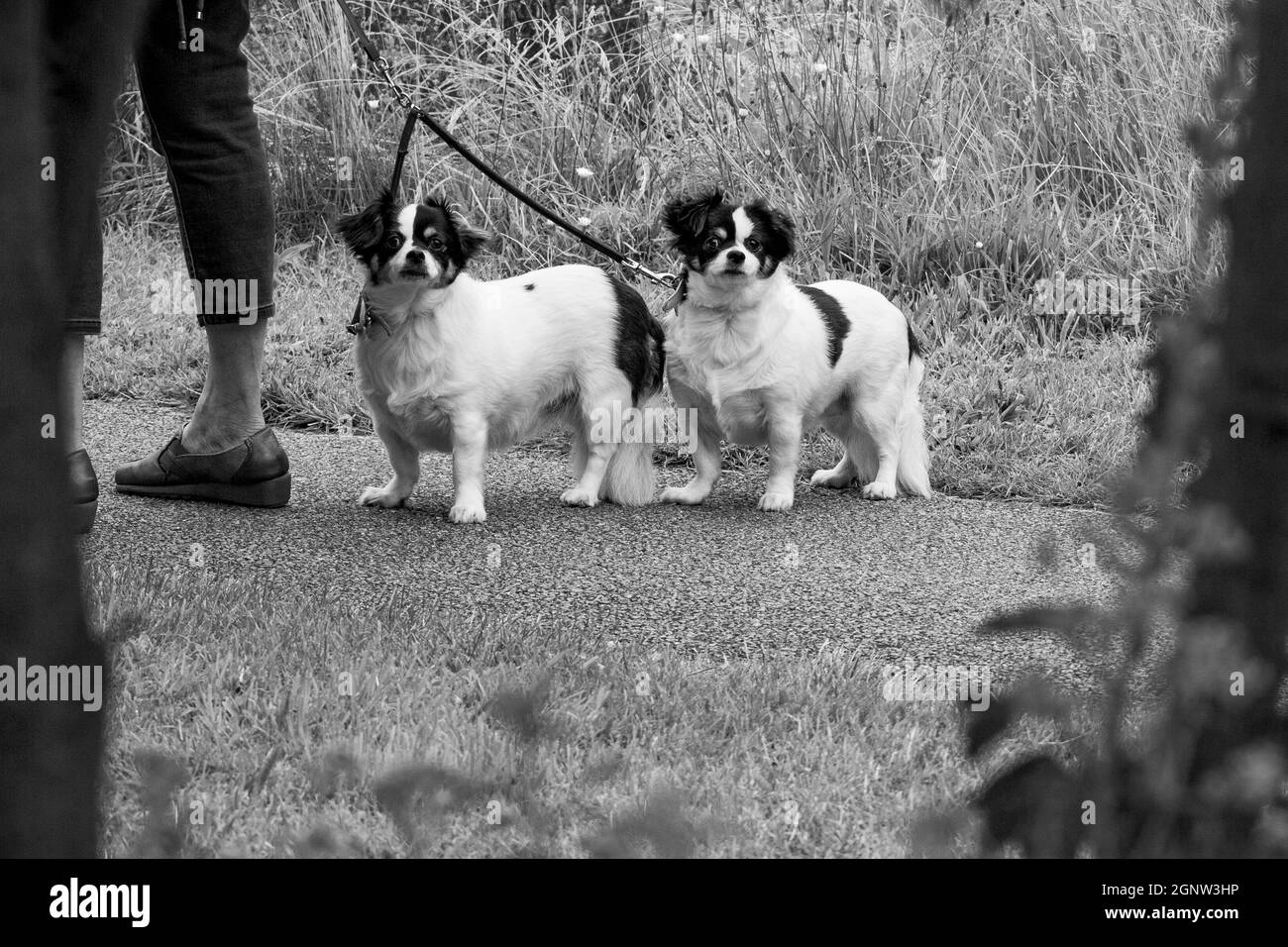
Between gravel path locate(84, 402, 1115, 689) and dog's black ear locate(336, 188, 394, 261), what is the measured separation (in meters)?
0.77

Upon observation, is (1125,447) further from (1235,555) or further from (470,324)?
(1235,555)

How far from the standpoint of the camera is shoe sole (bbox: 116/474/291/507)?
13.7 ft

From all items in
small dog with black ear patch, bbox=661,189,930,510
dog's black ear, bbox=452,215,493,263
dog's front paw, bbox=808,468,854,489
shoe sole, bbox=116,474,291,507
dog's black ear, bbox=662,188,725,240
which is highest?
dog's black ear, bbox=662,188,725,240

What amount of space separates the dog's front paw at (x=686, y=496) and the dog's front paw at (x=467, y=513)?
0.65 meters

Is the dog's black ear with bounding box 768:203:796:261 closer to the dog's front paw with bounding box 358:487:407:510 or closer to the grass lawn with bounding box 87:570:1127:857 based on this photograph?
the dog's front paw with bounding box 358:487:407:510

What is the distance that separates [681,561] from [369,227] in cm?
126

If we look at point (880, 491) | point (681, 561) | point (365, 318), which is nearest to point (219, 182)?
point (365, 318)

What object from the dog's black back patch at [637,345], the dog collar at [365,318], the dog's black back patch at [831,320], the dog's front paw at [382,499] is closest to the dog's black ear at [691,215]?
the dog's black back patch at [637,345]

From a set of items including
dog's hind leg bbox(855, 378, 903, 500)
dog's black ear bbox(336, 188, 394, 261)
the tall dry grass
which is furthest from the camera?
the tall dry grass

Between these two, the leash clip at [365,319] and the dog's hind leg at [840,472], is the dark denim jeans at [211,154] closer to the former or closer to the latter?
the leash clip at [365,319]

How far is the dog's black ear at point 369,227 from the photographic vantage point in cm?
400

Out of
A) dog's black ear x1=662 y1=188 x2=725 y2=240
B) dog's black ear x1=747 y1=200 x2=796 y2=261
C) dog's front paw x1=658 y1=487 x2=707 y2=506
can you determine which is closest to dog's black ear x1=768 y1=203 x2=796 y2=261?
dog's black ear x1=747 y1=200 x2=796 y2=261

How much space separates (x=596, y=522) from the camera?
13.9 feet

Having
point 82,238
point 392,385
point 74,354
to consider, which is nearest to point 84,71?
point 82,238
